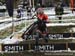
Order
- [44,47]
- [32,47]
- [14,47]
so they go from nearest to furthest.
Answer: [44,47] < [14,47] < [32,47]

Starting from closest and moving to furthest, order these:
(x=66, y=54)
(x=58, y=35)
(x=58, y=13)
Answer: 1. (x=66, y=54)
2. (x=58, y=35)
3. (x=58, y=13)

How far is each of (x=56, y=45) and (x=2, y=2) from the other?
140 feet

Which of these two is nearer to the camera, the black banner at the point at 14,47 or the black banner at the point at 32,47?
the black banner at the point at 32,47

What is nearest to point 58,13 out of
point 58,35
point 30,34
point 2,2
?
point 58,35

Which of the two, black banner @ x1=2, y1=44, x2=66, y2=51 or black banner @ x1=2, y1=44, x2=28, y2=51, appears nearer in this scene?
black banner @ x1=2, y1=44, x2=66, y2=51

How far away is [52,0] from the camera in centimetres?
5669

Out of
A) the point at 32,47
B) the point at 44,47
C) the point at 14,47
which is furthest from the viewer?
the point at 32,47

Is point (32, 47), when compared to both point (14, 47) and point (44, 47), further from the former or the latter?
point (14, 47)

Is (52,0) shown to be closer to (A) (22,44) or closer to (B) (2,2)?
(B) (2,2)

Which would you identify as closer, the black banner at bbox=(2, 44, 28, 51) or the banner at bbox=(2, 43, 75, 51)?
the banner at bbox=(2, 43, 75, 51)

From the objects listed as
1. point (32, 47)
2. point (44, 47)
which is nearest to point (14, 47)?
point (32, 47)

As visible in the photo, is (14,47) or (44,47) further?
(14,47)

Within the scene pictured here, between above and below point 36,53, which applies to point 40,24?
above

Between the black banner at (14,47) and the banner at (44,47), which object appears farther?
the black banner at (14,47)
